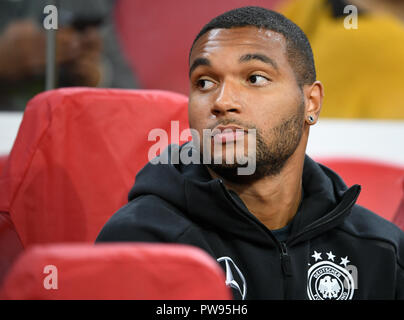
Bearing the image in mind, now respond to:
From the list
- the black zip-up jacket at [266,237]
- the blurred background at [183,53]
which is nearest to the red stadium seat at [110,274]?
the black zip-up jacket at [266,237]

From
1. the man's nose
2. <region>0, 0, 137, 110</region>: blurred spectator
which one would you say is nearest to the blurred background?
<region>0, 0, 137, 110</region>: blurred spectator

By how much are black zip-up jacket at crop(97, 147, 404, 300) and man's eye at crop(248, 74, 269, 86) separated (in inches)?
7.8

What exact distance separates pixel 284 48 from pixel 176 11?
97 centimetres

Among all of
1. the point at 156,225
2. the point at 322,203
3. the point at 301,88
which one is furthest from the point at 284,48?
the point at 156,225

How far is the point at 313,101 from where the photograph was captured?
111 centimetres

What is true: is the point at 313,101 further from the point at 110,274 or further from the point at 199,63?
the point at 110,274

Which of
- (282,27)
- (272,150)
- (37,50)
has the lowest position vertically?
(272,150)

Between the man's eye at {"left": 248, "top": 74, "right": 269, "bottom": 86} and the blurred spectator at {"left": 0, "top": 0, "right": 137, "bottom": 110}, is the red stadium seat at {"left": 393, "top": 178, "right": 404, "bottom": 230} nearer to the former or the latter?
the man's eye at {"left": 248, "top": 74, "right": 269, "bottom": 86}

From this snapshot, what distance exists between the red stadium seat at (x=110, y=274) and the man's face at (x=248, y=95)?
0.38 meters

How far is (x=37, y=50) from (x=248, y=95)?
3.47 feet

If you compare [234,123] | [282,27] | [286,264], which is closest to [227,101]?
[234,123]

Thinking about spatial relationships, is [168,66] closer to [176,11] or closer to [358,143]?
[176,11]

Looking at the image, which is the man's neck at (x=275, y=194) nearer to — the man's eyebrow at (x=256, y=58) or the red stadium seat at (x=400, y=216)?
the man's eyebrow at (x=256, y=58)
